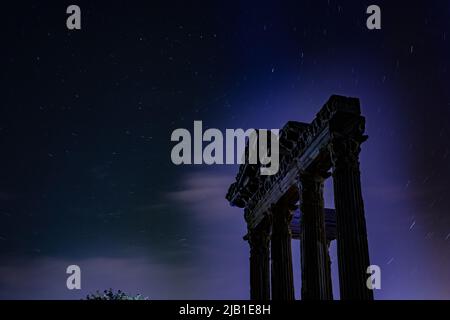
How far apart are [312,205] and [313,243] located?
176 cm

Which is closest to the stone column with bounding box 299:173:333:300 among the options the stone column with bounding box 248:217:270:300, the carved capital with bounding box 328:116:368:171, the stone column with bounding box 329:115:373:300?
the carved capital with bounding box 328:116:368:171

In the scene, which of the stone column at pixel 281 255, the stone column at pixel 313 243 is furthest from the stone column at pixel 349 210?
the stone column at pixel 281 255

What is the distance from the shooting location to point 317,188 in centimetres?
2225

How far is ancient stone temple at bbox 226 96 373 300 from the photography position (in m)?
16.8

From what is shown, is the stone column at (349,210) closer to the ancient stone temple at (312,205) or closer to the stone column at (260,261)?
the ancient stone temple at (312,205)

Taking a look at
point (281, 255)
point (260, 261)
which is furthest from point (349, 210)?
point (260, 261)

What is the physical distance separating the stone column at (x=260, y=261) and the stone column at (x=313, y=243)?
7010 millimetres

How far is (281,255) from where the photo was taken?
2583cm

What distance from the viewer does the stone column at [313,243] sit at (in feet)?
67.5

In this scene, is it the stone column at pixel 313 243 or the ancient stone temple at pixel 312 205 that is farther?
the stone column at pixel 313 243

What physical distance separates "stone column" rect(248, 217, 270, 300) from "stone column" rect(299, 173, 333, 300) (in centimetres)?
701
